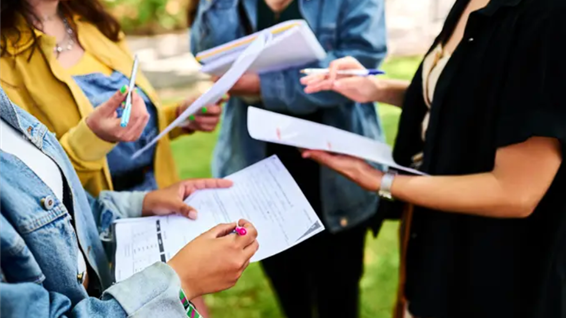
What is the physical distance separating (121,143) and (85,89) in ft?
0.64

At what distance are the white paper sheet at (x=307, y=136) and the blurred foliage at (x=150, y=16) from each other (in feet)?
19.2

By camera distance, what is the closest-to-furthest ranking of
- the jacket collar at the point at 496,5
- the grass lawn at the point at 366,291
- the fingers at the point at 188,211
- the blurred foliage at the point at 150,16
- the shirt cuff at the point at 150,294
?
the shirt cuff at the point at 150,294 → the jacket collar at the point at 496,5 → the fingers at the point at 188,211 → the grass lawn at the point at 366,291 → the blurred foliage at the point at 150,16

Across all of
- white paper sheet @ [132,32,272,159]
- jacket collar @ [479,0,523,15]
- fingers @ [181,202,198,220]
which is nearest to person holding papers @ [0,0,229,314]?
white paper sheet @ [132,32,272,159]

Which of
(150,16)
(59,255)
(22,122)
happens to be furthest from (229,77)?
(150,16)

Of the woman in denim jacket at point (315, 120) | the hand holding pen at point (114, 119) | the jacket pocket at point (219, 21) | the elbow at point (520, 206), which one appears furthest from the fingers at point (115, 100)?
the elbow at point (520, 206)

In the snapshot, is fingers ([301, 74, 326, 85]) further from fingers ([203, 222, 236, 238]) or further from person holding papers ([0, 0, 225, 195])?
fingers ([203, 222, 236, 238])

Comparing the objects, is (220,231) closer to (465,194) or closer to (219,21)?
(465,194)

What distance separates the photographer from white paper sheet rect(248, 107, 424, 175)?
45.6 inches

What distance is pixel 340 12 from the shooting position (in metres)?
1.51

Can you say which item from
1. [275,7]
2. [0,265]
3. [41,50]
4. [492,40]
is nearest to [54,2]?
[41,50]

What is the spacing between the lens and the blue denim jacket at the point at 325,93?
150 cm

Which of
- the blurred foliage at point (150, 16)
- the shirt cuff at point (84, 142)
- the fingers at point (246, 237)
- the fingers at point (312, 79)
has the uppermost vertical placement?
the fingers at point (312, 79)

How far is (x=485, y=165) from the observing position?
1100 millimetres

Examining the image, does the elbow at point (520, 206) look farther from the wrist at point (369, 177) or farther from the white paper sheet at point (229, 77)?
the white paper sheet at point (229, 77)
